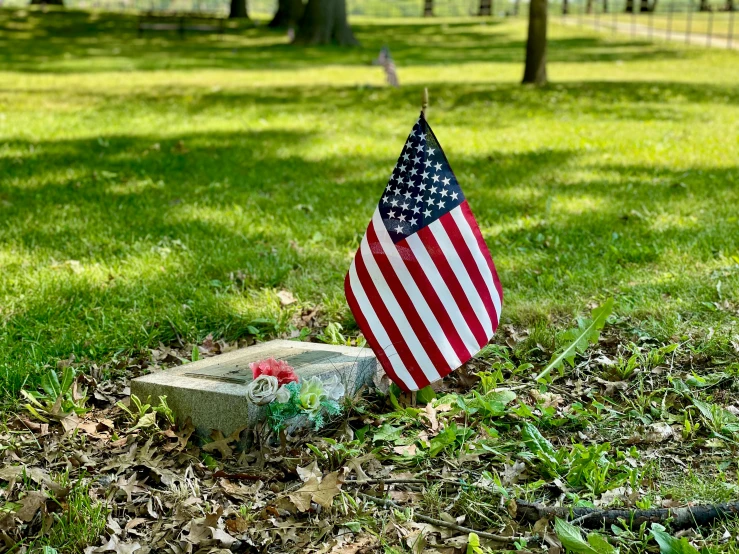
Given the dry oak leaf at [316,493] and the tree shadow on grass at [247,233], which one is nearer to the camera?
the dry oak leaf at [316,493]

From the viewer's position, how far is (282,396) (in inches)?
128

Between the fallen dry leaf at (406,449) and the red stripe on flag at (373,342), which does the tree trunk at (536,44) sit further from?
the fallen dry leaf at (406,449)

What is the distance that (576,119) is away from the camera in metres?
11.2

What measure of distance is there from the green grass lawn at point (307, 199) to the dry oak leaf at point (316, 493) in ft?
5.21

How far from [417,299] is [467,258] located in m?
0.26

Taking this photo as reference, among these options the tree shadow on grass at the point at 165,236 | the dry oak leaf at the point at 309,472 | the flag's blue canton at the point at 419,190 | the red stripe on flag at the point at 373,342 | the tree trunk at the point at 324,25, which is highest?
the tree trunk at the point at 324,25

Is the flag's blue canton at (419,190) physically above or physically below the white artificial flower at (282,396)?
above

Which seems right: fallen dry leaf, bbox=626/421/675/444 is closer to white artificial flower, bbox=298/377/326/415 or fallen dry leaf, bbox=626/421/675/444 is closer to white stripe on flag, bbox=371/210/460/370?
white stripe on flag, bbox=371/210/460/370

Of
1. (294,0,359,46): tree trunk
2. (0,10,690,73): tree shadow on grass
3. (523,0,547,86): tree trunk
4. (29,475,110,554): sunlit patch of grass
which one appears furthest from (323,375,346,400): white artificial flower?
(294,0,359,46): tree trunk

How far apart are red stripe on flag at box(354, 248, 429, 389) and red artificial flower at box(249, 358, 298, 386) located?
0.41 meters

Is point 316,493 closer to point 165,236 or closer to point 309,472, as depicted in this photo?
point 309,472

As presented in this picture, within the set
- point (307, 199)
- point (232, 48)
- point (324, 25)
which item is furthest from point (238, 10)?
point (307, 199)

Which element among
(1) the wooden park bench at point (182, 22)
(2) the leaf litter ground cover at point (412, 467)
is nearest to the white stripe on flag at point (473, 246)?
(2) the leaf litter ground cover at point (412, 467)

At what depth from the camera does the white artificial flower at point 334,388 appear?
3.50 meters
